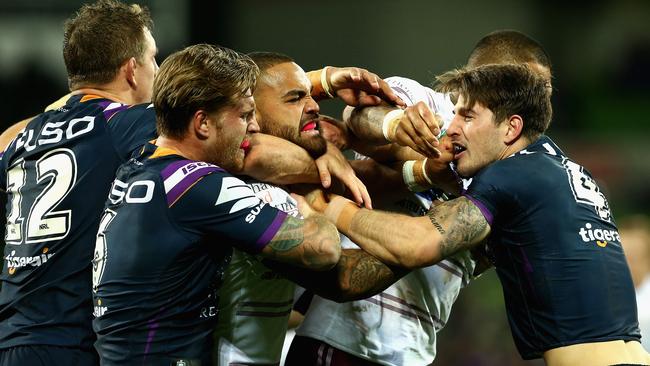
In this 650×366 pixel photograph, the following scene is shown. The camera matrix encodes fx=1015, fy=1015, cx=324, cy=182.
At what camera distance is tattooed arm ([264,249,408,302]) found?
184 inches

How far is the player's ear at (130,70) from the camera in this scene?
5.43m

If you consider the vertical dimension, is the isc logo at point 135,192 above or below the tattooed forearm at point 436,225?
above

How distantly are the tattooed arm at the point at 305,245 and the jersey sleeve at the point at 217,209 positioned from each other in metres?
0.04

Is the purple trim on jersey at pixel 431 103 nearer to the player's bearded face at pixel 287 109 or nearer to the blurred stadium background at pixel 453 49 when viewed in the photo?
the player's bearded face at pixel 287 109

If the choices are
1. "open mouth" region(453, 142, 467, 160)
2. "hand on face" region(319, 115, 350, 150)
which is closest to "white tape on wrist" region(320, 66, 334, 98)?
"hand on face" region(319, 115, 350, 150)

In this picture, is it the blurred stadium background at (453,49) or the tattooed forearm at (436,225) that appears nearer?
the tattooed forearm at (436,225)

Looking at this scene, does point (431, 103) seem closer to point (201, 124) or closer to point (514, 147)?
point (514, 147)

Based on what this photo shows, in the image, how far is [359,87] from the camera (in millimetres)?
5355

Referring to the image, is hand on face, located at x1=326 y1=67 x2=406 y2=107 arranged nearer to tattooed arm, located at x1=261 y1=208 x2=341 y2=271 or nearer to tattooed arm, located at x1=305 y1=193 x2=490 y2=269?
tattooed arm, located at x1=305 y1=193 x2=490 y2=269

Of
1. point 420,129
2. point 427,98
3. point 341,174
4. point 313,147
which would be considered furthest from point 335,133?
point 420,129

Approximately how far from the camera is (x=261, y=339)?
190 inches

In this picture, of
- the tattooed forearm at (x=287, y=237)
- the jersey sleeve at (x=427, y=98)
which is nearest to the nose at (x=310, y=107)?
the jersey sleeve at (x=427, y=98)

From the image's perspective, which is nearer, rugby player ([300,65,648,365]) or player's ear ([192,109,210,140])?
player's ear ([192,109,210,140])

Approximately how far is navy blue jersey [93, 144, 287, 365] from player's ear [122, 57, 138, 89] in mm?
1149
